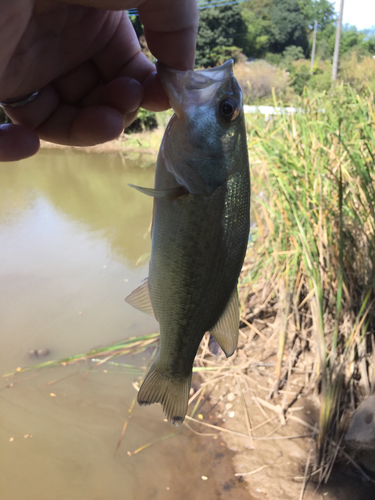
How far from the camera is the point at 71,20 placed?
1203mm

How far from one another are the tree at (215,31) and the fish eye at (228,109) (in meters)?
19.9

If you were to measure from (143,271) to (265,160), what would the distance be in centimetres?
298

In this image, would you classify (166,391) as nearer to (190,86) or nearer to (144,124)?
(190,86)

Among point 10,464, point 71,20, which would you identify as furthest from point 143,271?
point 71,20

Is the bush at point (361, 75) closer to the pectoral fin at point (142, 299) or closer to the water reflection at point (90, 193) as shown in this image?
the pectoral fin at point (142, 299)

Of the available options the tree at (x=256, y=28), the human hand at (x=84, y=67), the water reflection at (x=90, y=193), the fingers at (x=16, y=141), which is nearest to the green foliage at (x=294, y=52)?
the tree at (x=256, y=28)

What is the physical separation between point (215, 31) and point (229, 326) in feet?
79.8

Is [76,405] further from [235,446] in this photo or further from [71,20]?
[71,20]

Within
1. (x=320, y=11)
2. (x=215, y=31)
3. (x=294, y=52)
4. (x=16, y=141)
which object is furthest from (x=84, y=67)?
(x=320, y=11)

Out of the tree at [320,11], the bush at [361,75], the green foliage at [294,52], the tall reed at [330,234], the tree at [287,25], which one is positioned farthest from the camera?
the tree at [320,11]

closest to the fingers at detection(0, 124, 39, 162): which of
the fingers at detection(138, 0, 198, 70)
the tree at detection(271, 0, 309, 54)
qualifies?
the fingers at detection(138, 0, 198, 70)

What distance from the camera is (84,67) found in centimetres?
136

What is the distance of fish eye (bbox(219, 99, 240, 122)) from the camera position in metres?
0.92

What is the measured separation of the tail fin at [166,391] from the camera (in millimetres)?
1055
